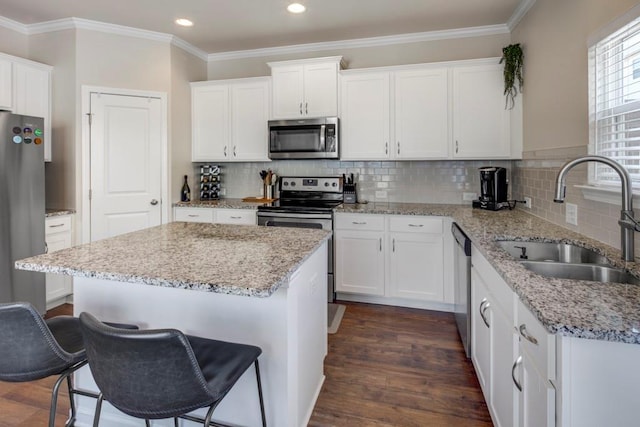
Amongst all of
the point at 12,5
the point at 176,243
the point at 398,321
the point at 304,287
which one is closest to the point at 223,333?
the point at 304,287

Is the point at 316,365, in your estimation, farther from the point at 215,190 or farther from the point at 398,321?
the point at 215,190

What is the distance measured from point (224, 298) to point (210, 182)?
305 cm

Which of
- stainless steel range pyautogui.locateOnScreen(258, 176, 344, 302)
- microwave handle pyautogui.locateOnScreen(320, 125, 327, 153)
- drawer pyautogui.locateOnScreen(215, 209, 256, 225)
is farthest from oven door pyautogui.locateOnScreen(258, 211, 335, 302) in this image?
microwave handle pyautogui.locateOnScreen(320, 125, 327, 153)

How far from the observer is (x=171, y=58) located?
373 centimetres

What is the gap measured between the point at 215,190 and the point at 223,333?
3.05 m

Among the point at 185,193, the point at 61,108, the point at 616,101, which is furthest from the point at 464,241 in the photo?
A: the point at 61,108

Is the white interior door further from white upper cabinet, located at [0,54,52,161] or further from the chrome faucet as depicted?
the chrome faucet

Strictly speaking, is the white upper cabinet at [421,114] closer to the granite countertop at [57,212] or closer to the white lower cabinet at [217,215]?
the white lower cabinet at [217,215]

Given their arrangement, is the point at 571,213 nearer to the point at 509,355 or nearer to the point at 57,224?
the point at 509,355

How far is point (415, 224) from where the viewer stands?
3207 mm

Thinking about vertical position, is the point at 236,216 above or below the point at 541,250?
above

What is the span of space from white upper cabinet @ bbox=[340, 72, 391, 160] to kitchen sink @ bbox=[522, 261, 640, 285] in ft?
7.06

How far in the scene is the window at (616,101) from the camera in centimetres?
161

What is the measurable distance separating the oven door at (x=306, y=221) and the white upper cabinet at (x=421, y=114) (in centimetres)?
99
